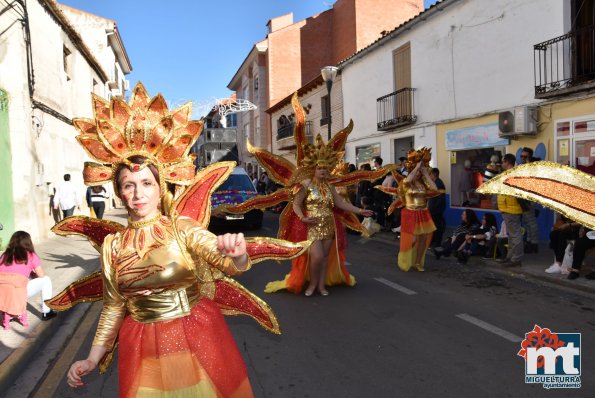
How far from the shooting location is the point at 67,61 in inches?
632

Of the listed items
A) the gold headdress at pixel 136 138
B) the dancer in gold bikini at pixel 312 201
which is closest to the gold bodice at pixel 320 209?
the dancer in gold bikini at pixel 312 201

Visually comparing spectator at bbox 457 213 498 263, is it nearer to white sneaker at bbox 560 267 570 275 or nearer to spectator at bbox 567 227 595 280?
white sneaker at bbox 560 267 570 275

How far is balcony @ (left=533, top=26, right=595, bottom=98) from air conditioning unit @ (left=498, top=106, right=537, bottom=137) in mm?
407

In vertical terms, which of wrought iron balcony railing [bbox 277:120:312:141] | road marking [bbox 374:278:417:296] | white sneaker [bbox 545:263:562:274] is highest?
wrought iron balcony railing [bbox 277:120:312:141]

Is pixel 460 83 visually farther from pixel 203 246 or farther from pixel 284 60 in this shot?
pixel 284 60

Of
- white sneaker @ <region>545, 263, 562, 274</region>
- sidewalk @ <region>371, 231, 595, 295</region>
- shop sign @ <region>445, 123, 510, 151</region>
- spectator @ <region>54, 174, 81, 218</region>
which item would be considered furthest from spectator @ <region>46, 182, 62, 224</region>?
white sneaker @ <region>545, 263, 562, 274</region>

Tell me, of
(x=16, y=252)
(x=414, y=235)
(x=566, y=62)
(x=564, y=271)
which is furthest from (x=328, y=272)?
(x=566, y=62)

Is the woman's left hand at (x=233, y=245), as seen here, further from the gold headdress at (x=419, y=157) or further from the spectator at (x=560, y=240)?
the spectator at (x=560, y=240)

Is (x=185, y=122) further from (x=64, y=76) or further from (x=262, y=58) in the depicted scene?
(x=262, y=58)

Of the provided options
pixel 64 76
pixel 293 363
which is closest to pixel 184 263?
pixel 293 363

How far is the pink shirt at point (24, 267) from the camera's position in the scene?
200 inches

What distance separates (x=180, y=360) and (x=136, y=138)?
105 cm

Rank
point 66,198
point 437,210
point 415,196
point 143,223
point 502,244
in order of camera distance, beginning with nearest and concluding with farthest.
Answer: point 143,223
point 415,196
point 502,244
point 437,210
point 66,198

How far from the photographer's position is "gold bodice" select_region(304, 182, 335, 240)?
233 inches
